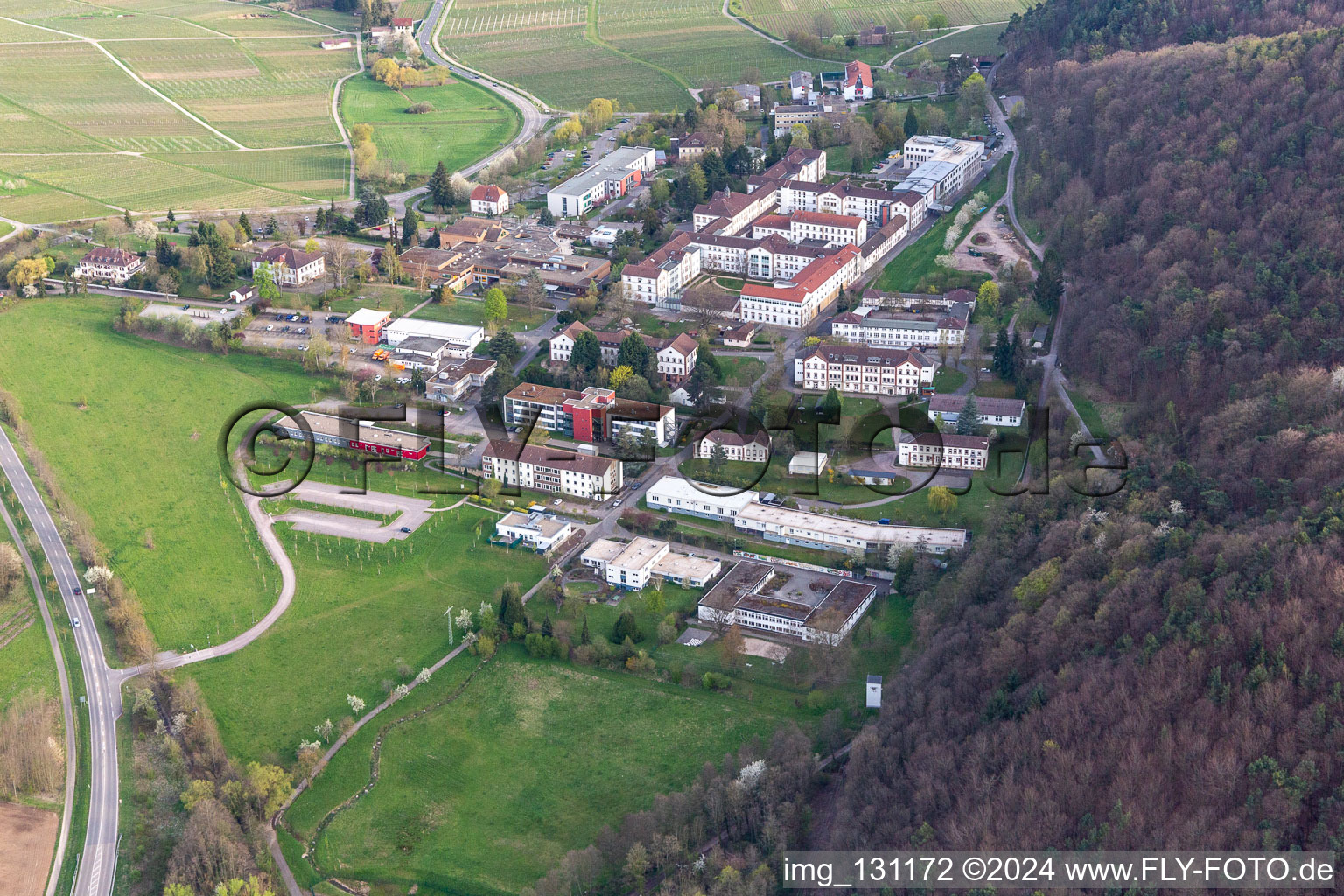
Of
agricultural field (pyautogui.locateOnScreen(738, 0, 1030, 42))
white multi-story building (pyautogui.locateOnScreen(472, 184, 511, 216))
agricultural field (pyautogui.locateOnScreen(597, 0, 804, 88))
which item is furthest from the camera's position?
agricultural field (pyautogui.locateOnScreen(738, 0, 1030, 42))

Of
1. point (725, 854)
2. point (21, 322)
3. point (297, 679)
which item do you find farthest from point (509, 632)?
point (21, 322)

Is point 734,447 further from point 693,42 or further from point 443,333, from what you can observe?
point 693,42

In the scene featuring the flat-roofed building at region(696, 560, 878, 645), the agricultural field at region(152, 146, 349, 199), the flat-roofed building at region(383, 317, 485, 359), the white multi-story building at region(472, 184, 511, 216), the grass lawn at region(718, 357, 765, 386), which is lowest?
the flat-roofed building at region(696, 560, 878, 645)

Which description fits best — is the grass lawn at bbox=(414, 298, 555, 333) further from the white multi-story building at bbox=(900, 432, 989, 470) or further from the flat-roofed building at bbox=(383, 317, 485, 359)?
the white multi-story building at bbox=(900, 432, 989, 470)

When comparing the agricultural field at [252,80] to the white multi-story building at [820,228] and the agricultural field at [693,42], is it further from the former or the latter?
the white multi-story building at [820,228]

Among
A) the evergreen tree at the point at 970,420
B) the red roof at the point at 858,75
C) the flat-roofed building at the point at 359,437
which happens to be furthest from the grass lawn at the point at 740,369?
the red roof at the point at 858,75

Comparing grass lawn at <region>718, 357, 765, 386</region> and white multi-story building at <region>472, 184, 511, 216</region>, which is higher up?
white multi-story building at <region>472, 184, 511, 216</region>

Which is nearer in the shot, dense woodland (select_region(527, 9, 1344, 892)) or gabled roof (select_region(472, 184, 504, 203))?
dense woodland (select_region(527, 9, 1344, 892))

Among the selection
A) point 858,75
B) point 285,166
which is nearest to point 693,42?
point 858,75

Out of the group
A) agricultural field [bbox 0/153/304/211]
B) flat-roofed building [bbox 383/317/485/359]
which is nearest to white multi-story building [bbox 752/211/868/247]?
flat-roofed building [bbox 383/317/485/359]
